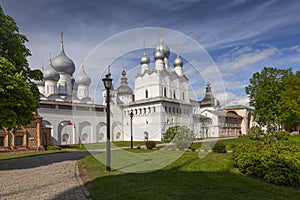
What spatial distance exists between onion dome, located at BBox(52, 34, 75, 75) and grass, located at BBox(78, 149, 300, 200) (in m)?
40.3

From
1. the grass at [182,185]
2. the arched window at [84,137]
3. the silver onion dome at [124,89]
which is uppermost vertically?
the silver onion dome at [124,89]

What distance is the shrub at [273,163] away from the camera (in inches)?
311

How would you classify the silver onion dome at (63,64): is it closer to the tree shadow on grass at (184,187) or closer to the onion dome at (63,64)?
the onion dome at (63,64)

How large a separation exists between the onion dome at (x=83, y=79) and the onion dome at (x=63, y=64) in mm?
1758

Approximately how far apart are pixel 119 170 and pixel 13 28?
9.06 m

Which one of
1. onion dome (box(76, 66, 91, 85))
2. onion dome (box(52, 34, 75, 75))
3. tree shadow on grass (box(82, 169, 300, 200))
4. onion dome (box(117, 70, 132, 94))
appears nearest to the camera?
tree shadow on grass (box(82, 169, 300, 200))

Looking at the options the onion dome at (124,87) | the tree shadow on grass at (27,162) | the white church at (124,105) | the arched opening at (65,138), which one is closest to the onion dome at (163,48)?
the white church at (124,105)

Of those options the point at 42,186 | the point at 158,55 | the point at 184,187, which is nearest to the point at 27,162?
the point at 42,186

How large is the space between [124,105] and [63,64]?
13.8m

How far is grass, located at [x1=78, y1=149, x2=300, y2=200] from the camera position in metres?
6.51

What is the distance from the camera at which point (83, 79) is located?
49.6 m

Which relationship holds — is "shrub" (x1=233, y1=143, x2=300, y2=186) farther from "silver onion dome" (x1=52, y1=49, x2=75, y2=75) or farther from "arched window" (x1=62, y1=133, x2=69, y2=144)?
"silver onion dome" (x1=52, y1=49, x2=75, y2=75)

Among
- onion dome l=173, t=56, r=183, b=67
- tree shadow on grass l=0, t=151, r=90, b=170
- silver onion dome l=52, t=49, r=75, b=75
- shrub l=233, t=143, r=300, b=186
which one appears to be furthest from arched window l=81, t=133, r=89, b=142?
shrub l=233, t=143, r=300, b=186

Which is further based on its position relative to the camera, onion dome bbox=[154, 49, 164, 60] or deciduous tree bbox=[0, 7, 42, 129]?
onion dome bbox=[154, 49, 164, 60]
